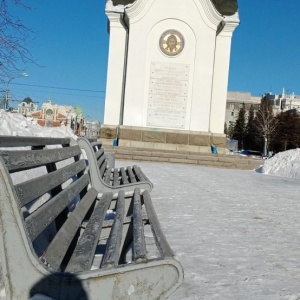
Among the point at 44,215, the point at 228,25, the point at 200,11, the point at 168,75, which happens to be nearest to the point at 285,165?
the point at 168,75

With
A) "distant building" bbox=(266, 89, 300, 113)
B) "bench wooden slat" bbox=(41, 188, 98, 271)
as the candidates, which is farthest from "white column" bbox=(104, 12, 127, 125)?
"distant building" bbox=(266, 89, 300, 113)

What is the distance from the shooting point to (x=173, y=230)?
4055 millimetres

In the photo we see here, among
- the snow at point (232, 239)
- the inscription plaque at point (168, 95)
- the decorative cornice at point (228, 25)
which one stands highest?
the decorative cornice at point (228, 25)

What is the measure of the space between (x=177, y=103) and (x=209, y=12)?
12.6 ft

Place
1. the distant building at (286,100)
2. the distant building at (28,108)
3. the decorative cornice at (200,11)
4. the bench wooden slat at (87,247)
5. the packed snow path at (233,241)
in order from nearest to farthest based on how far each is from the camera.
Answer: the bench wooden slat at (87,247), the packed snow path at (233,241), the decorative cornice at (200,11), the distant building at (28,108), the distant building at (286,100)

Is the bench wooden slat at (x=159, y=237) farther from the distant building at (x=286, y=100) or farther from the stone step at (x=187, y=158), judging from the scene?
the distant building at (x=286, y=100)

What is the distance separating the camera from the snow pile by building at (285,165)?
11758 mm

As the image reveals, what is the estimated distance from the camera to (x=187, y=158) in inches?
574

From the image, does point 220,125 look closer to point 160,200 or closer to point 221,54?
point 221,54

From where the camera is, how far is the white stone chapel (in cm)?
1628

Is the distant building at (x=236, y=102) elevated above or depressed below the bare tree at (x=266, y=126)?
above

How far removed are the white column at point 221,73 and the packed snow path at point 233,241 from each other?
10.3 m

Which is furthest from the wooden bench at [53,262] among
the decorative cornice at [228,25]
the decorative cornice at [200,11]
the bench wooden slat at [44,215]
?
the decorative cornice at [228,25]

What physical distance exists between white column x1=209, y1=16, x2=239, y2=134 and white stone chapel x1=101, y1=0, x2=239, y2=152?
0.79 ft
